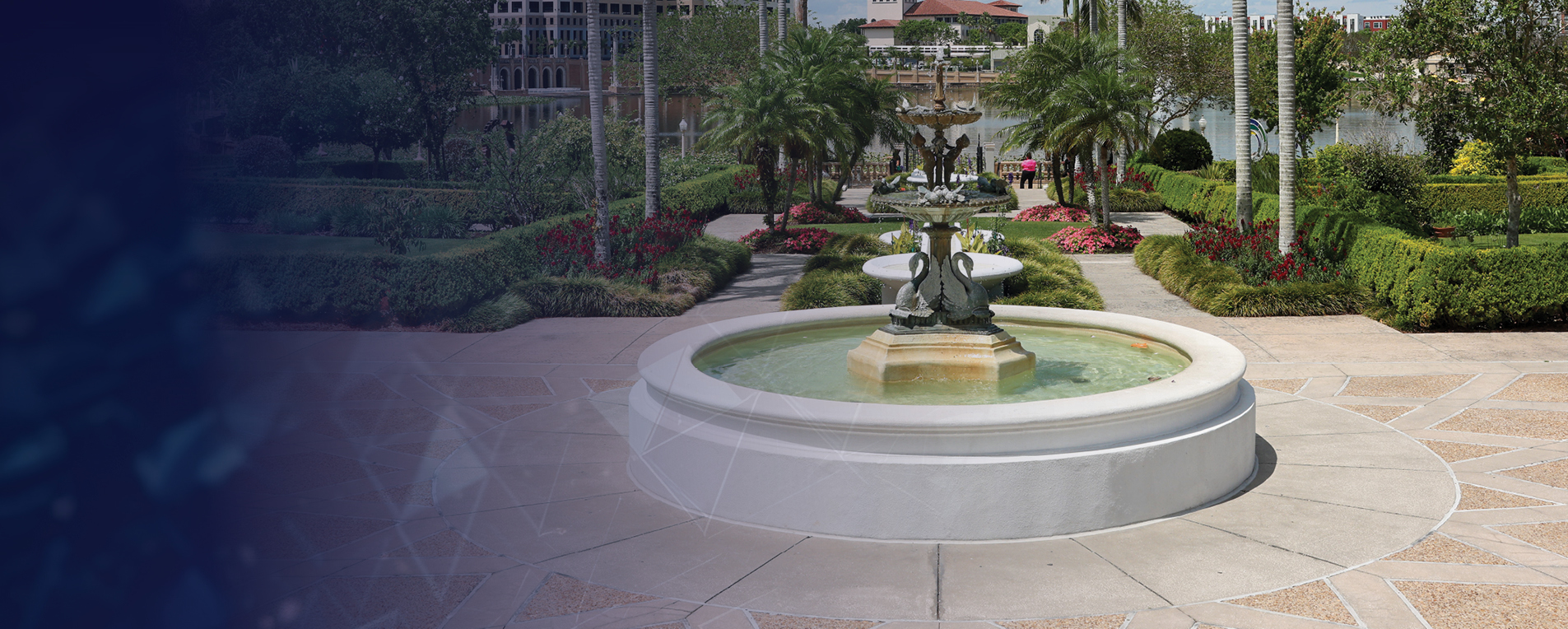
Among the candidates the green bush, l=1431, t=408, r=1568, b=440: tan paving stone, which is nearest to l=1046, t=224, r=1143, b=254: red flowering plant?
the green bush

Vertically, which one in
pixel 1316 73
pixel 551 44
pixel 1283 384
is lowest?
pixel 1283 384

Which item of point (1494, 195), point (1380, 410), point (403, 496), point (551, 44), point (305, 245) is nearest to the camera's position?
point (403, 496)

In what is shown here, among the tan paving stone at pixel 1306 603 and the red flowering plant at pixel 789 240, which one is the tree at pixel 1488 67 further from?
the tan paving stone at pixel 1306 603

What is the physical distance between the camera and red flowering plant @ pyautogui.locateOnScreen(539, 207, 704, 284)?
18031mm

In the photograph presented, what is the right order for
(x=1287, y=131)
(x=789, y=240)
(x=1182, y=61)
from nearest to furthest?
(x=1287, y=131) < (x=789, y=240) < (x=1182, y=61)

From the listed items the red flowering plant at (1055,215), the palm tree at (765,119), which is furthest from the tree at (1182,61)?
the palm tree at (765,119)

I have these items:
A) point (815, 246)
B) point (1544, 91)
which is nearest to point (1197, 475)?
point (1544, 91)

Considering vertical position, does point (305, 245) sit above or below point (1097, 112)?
below

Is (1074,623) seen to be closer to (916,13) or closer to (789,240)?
(789,240)

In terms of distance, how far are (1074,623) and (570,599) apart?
2.63 meters

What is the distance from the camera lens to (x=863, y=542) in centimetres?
666

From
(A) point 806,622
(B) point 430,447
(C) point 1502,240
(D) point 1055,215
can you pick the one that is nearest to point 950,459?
(A) point 806,622

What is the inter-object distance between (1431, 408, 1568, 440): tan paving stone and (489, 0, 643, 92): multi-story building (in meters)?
97.0

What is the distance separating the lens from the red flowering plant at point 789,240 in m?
24.2
